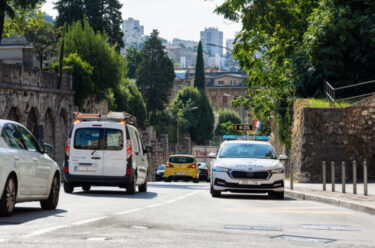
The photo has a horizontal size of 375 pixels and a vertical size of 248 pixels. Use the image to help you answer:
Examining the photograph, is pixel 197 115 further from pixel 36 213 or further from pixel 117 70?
pixel 36 213

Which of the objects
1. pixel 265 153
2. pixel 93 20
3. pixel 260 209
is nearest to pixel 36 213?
pixel 260 209

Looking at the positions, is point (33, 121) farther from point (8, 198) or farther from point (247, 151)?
point (8, 198)

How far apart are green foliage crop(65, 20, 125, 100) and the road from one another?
4263 centimetres

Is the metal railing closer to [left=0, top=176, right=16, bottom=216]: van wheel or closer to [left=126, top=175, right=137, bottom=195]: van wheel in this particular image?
[left=126, top=175, right=137, bottom=195]: van wheel

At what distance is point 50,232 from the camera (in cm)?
954

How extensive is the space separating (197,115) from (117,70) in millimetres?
51622

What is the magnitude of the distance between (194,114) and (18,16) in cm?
6323

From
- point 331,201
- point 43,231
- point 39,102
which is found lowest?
point 43,231

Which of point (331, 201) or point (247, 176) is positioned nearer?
point (331, 201)

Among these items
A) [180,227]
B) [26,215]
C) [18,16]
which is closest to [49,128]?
[18,16]

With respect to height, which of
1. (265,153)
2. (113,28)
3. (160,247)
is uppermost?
(113,28)

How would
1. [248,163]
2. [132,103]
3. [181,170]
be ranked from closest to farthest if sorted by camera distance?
[248,163], [181,170], [132,103]

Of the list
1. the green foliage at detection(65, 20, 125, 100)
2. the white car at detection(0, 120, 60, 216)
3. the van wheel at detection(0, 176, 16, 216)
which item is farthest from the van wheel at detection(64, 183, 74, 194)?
the green foliage at detection(65, 20, 125, 100)

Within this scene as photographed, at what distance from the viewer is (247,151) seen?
21.9m
